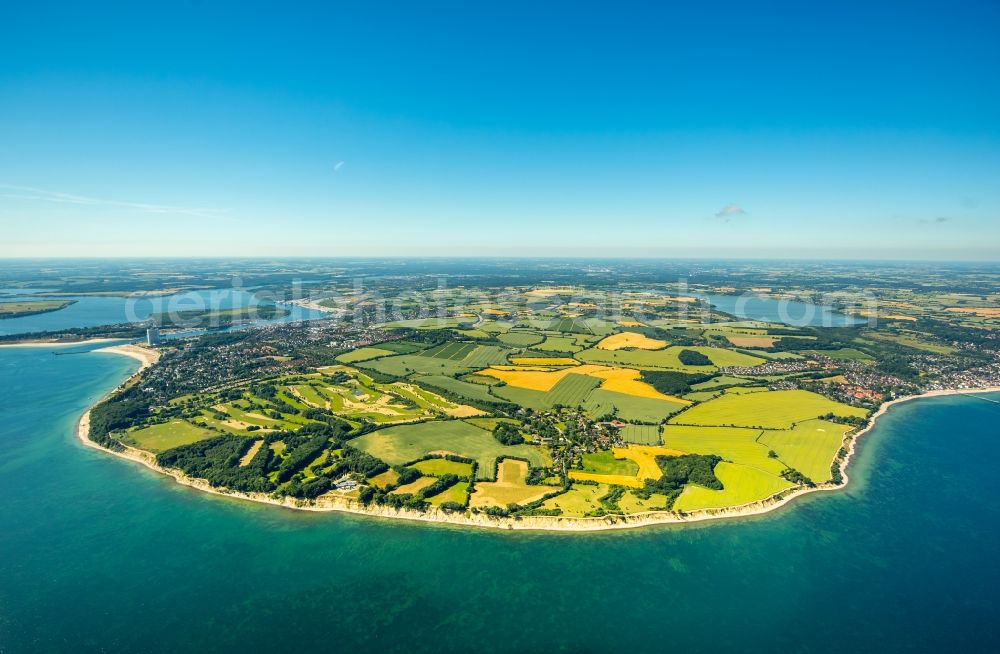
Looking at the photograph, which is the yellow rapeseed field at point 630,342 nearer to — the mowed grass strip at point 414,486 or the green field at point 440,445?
the green field at point 440,445

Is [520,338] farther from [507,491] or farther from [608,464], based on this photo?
[507,491]

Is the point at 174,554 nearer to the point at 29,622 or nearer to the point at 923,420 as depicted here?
the point at 29,622

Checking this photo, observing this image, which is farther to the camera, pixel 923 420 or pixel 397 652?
pixel 923 420

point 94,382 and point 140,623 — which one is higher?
point 94,382

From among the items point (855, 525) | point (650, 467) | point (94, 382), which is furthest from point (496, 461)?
point (94, 382)

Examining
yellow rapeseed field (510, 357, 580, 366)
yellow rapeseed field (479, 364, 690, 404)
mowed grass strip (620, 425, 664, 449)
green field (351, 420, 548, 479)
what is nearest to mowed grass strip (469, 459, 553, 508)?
green field (351, 420, 548, 479)

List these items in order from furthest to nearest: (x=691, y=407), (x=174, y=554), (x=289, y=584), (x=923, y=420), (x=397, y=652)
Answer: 1. (x=691, y=407)
2. (x=923, y=420)
3. (x=174, y=554)
4. (x=289, y=584)
5. (x=397, y=652)

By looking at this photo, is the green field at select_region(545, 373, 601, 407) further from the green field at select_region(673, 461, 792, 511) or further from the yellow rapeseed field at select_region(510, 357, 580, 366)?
the green field at select_region(673, 461, 792, 511)
